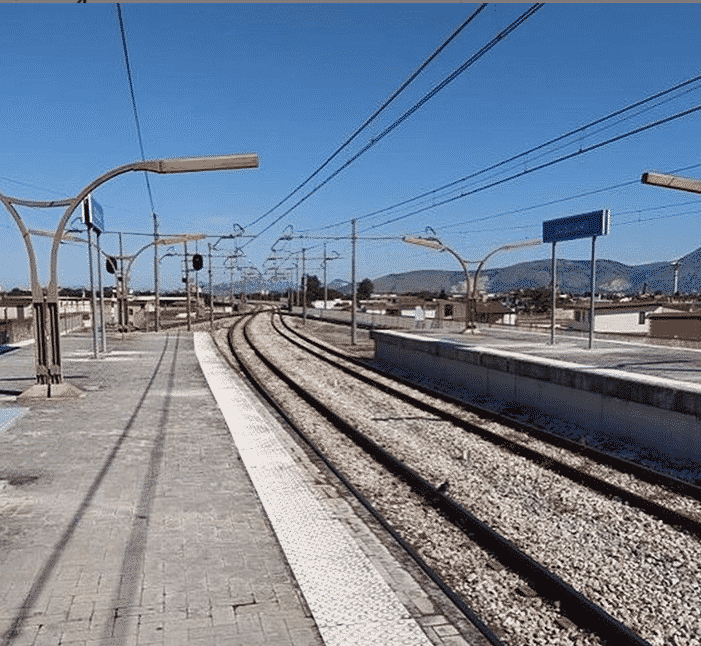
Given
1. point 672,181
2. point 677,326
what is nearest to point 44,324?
point 672,181

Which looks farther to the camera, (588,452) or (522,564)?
(588,452)

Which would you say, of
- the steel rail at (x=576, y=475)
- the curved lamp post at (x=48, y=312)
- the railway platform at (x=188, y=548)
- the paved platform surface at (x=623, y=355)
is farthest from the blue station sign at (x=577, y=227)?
the curved lamp post at (x=48, y=312)

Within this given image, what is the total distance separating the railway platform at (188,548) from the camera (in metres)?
4.53

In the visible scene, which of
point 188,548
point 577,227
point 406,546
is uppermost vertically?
point 577,227

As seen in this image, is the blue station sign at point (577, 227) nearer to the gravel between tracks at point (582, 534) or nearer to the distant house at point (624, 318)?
the gravel between tracks at point (582, 534)

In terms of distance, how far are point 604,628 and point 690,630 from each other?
2.31 ft

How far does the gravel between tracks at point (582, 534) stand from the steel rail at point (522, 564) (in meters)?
0.27

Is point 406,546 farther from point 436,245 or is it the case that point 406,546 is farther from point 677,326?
point 677,326

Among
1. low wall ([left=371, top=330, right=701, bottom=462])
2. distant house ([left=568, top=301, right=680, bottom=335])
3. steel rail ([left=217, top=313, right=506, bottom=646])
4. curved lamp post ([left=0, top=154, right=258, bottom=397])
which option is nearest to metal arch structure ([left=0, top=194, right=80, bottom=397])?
curved lamp post ([left=0, top=154, right=258, bottom=397])

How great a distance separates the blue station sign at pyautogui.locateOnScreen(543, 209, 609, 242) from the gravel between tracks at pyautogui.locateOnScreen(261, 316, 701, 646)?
33.2 feet

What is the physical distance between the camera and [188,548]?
5918 millimetres

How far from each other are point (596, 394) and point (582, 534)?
570cm

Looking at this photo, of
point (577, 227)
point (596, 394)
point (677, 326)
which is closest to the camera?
point (596, 394)

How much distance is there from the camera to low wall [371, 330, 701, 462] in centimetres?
1012
